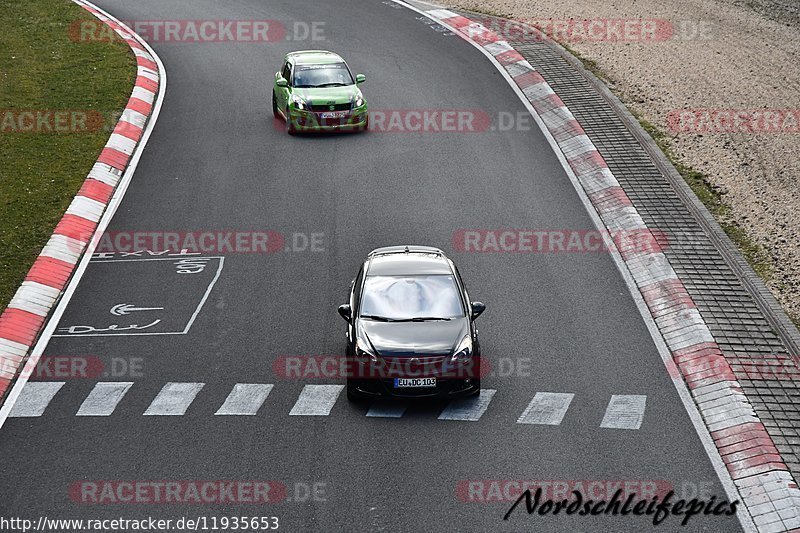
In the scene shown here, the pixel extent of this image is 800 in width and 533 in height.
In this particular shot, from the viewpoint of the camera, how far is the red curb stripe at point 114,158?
63.0 feet

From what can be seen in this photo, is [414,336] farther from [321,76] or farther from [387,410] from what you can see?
[321,76]

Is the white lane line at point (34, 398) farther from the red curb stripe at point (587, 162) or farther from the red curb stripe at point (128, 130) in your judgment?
the red curb stripe at point (587, 162)

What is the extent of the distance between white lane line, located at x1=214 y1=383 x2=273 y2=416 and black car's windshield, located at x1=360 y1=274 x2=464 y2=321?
66.1 inches

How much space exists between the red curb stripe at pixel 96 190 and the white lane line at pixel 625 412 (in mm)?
10533

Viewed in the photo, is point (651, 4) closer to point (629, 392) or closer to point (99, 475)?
point (629, 392)

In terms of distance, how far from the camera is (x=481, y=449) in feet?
36.9

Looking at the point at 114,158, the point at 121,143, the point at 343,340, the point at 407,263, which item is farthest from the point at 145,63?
the point at 407,263

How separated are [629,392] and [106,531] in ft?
22.2

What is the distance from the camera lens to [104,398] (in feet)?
40.1

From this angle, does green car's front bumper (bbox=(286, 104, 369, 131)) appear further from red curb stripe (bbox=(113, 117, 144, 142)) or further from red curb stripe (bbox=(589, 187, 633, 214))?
red curb stripe (bbox=(589, 187, 633, 214))

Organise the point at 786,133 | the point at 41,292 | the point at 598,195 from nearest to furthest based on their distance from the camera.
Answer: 1. the point at 41,292
2. the point at 598,195
3. the point at 786,133

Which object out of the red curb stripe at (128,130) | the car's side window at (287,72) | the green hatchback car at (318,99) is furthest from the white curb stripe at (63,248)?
the car's side window at (287,72)

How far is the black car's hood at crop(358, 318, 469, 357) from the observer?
11906mm

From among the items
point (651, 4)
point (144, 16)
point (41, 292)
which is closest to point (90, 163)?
point (41, 292)
